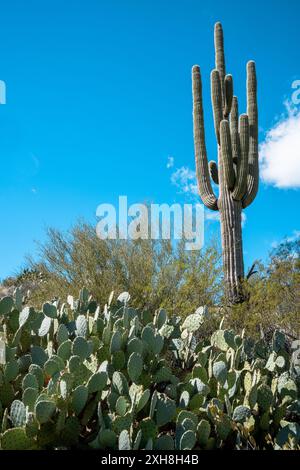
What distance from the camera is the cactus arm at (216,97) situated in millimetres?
14328

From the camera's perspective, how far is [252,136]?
1468 centimetres

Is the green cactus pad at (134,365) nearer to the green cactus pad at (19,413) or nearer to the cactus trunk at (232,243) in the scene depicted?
the green cactus pad at (19,413)

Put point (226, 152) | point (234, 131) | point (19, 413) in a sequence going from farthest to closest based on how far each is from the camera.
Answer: point (234, 131) < point (226, 152) < point (19, 413)

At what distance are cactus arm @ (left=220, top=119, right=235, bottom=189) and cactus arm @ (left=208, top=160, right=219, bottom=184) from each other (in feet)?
2.05

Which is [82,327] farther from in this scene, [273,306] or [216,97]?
[216,97]

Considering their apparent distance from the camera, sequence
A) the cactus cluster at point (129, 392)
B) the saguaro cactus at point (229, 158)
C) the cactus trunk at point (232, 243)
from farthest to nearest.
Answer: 1. the saguaro cactus at point (229, 158)
2. the cactus trunk at point (232, 243)
3. the cactus cluster at point (129, 392)

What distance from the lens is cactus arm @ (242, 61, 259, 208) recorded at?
14180mm

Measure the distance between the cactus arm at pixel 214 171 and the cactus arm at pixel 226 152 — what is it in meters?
0.62

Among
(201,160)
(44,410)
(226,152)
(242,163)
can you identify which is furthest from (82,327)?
(242,163)

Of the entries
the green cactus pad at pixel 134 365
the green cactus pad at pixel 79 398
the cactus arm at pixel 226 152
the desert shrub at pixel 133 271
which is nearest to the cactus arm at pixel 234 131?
the cactus arm at pixel 226 152

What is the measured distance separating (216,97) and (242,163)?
6.19ft
